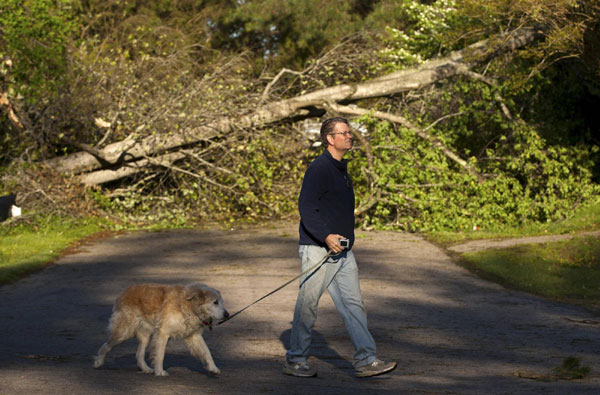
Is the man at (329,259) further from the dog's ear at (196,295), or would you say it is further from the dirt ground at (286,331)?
the dog's ear at (196,295)

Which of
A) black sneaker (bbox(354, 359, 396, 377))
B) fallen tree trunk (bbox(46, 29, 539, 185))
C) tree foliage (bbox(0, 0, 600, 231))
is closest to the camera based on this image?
black sneaker (bbox(354, 359, 396, 377))

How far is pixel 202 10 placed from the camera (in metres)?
35.7

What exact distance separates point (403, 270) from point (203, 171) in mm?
6849

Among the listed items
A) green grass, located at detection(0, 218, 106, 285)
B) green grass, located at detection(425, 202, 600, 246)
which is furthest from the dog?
green grass, located at detection(425, 202, 600, 246)

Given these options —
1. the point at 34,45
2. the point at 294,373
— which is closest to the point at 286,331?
the point at 294,373

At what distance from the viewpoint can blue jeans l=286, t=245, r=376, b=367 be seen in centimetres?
628

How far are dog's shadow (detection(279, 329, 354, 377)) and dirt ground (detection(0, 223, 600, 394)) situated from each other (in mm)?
19

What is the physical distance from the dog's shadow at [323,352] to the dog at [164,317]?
3.65ft

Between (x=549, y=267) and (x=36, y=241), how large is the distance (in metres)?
9.13

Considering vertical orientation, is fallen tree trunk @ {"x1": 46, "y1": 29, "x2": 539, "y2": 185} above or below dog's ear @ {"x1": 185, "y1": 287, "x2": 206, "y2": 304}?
above

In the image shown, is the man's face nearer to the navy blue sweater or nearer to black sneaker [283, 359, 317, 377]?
the navy blue sweater

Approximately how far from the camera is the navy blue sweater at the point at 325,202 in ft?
20.6

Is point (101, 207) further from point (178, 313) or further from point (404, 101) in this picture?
point (178, 313)

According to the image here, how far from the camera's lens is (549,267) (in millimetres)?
12164
